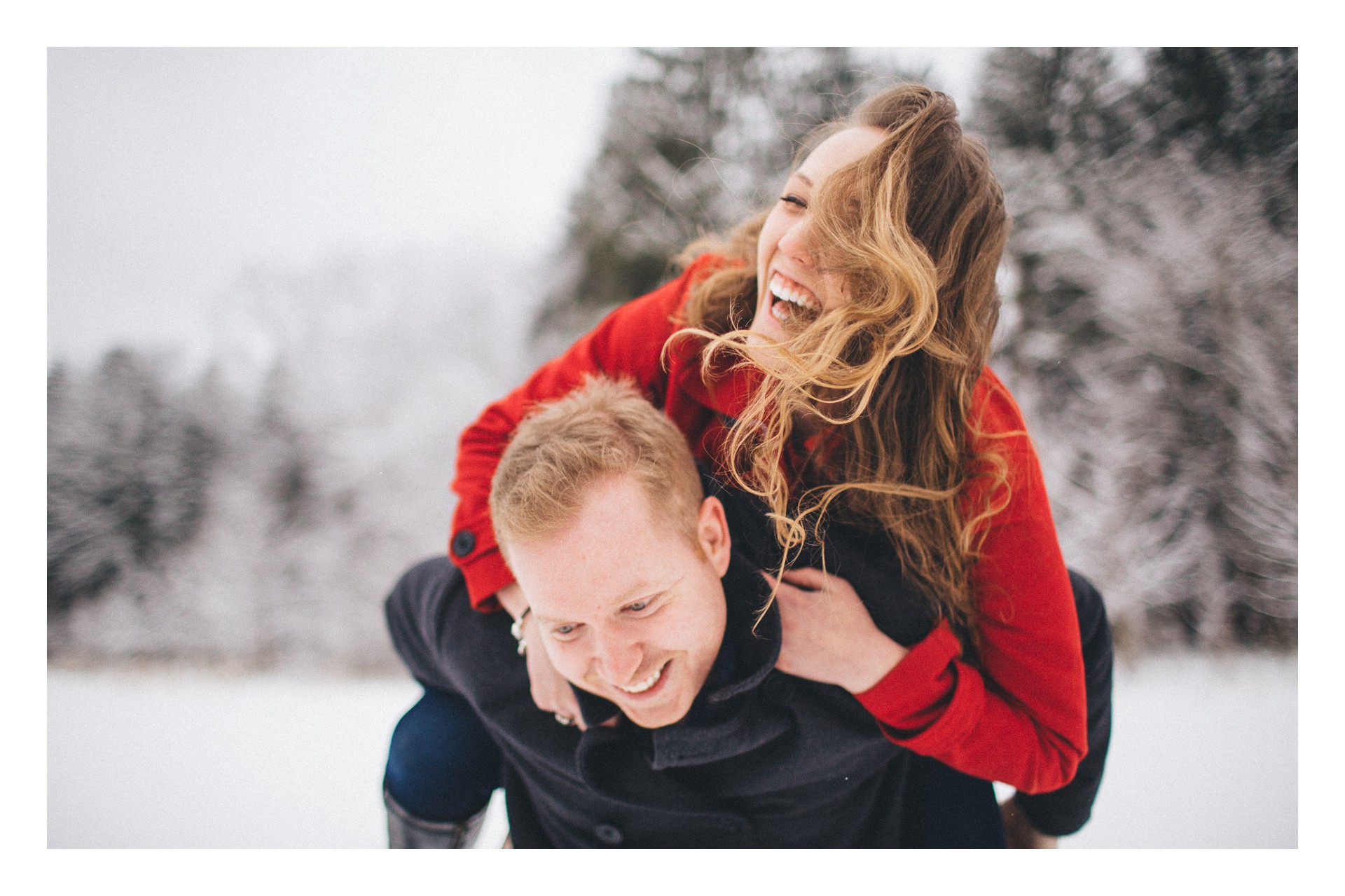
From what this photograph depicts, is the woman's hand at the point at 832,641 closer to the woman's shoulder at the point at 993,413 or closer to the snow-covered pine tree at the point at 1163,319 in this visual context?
the woman's shoulder at the point at 993,413

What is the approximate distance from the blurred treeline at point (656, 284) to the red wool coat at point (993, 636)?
17.0 inches

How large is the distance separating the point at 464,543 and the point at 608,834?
20.4 inches

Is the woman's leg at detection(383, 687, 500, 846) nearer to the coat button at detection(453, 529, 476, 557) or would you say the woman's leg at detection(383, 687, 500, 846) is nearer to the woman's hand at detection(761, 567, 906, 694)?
the coat button at detection(453, 529, 476, 557)

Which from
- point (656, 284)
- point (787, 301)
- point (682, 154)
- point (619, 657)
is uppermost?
point (682, 154)

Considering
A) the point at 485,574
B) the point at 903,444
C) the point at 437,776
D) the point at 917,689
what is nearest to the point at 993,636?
the point at 917,689

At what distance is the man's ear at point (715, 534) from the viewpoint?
0.91 meters

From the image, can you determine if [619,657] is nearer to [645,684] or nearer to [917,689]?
[645,684]

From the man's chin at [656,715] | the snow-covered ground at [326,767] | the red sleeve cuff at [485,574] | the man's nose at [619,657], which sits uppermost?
the red sleeve cuff at [485,574]

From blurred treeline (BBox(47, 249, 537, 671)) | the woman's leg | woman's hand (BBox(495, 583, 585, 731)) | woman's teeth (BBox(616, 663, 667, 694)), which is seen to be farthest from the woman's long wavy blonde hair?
blurred treeline (BBox(47, 249, 537, 671))

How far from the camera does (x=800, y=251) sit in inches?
36.9

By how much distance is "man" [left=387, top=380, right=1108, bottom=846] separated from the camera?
2.79 feet

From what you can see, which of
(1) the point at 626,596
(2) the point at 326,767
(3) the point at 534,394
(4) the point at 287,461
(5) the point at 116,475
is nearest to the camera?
(1) the point at 626,596

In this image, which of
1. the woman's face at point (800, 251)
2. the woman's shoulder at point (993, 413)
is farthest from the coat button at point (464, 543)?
the woman's shoulder at point (993, 413)

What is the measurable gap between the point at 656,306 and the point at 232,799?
4.02 ft
